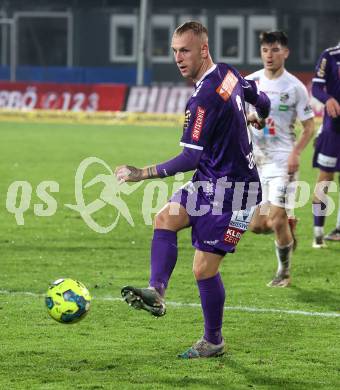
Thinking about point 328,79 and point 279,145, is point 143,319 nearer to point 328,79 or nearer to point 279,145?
point 279,145

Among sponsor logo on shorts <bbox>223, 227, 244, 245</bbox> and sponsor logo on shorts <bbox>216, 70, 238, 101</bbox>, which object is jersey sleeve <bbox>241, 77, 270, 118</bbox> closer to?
sponsor logo on shorts <bbox>216, 70, 238, 101</bbox>

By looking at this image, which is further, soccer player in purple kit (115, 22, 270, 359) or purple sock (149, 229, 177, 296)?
purple sock (149, 229, 177, 296)

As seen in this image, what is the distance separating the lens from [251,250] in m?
12.6

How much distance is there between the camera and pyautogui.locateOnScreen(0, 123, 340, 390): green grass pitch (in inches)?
279

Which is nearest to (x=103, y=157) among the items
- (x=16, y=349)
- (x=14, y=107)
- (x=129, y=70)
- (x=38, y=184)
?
(x=38, y=184)

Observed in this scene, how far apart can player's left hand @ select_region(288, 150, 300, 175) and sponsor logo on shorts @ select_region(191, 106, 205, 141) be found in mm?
3336

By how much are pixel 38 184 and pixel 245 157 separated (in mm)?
10968

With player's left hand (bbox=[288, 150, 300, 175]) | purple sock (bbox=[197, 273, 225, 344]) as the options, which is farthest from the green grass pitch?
player's left hand (bbox=[288, 150, 300, 175])

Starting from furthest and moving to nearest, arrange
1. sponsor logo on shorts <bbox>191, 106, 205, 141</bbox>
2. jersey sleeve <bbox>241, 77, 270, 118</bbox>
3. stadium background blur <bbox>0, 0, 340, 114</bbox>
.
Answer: stadium background blur <bbox>0, 0, 340, 114</bbox> → jersey sleeve <bbox>241, 77, 270, 118</bbox> → sponsor logo on shorts <bbox>191, 106, 205, 141</bbox>

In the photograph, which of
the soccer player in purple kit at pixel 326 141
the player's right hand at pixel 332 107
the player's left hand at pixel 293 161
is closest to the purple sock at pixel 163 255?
the player's left hand at pixel 293 161

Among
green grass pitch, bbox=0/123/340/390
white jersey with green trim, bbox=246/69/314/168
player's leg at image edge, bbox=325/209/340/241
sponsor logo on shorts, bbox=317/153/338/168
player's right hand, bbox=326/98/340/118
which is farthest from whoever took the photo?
player's leg at image edge, bbox=325/209/340/241

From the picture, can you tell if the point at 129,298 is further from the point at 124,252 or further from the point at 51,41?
the point at 51,41

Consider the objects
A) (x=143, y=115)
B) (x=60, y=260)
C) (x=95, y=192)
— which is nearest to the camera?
(x=60, y=260)

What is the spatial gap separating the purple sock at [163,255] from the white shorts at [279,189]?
3.07 m
